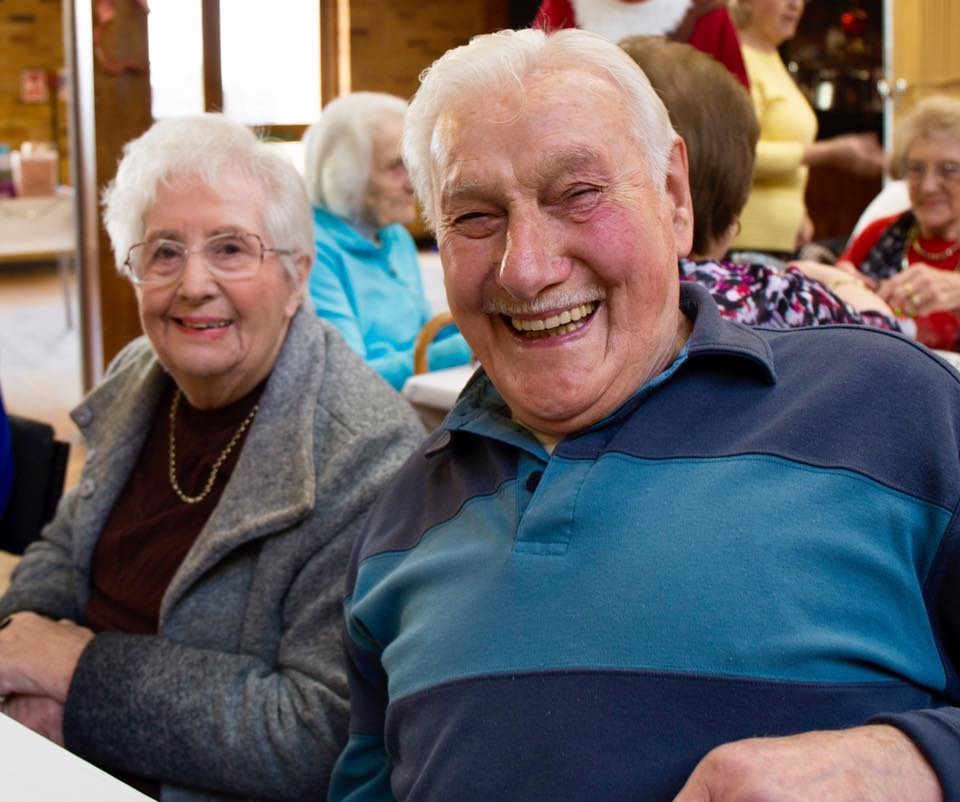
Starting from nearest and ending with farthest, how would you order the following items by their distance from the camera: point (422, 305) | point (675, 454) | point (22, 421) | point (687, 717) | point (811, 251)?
point (687, 717), point (675, 454), point (22, 421), point (811, 251), point (422, 305)

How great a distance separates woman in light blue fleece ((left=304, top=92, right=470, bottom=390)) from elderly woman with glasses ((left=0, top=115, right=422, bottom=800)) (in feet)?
3.97

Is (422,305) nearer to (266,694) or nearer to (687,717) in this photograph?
(266,694)

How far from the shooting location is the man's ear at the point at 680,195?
51.8 inches

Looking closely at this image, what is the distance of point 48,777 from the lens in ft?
3.68

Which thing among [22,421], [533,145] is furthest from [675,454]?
[22,421]

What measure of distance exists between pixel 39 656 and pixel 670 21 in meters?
2.27

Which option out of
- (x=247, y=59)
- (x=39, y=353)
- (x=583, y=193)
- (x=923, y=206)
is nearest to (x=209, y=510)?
(x=583, y=193)

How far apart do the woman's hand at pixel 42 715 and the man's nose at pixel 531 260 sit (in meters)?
0.93

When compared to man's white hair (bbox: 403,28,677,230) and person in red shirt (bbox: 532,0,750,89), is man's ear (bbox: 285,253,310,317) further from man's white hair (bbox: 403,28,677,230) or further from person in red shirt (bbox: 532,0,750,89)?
person in red shirt (bbox: 532,0,750,89)

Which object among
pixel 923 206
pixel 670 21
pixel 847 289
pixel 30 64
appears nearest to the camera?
pixel 847 289

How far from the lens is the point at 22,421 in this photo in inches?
89.2

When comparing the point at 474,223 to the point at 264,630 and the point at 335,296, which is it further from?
the point at 335,296

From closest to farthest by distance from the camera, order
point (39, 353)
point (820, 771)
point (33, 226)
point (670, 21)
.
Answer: point (820, 771) < point (670, 21) < point (33, 226) < point (39, 353)

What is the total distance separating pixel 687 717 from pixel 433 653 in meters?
0.27
